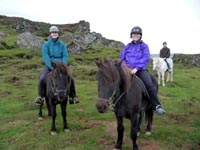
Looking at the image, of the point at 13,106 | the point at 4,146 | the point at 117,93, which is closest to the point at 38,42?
the point at 13,106

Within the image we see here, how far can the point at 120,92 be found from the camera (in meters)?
9.17

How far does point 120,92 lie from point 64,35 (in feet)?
142

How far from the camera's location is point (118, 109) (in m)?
9.59

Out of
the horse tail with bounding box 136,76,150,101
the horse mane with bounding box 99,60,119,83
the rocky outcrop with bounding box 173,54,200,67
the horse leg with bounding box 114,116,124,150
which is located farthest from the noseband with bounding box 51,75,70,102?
the rocky outcrop with bounding box 173,54,200,67

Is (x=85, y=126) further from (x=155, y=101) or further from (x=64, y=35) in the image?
(x=64, y=35)

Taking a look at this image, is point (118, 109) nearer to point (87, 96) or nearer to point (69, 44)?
point (87, 96)

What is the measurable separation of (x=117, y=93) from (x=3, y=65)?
29.1 metres

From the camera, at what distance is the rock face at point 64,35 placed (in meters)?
46.9

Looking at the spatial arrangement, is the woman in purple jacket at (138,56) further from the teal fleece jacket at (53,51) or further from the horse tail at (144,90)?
the teal fleece jacket at (53,51)

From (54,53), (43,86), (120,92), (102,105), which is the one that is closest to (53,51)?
(54,53)

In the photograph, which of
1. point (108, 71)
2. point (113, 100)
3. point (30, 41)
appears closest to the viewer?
point (108, 71)

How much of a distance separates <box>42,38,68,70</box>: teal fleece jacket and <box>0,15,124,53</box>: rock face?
30.5 meters

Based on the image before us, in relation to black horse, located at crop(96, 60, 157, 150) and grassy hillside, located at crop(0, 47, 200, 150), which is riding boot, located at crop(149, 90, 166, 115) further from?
grassy hillside, located at crop(0, 47, 200, 150)

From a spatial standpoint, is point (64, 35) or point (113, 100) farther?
point (64, 35)
